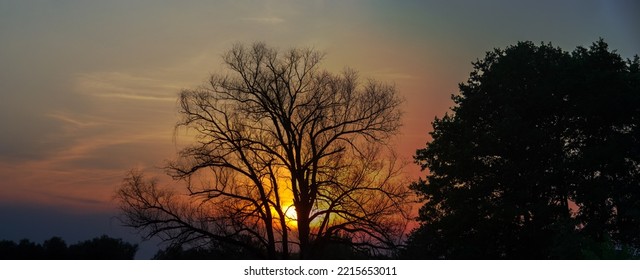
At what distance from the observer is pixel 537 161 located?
89.4ft

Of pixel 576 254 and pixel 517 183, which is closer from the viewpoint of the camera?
pixel 576 254

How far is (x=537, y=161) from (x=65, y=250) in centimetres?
1709

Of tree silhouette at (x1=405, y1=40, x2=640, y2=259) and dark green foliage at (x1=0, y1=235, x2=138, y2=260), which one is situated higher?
tree silhouette at (x1=405, y1=40, x2=640, y2=259)

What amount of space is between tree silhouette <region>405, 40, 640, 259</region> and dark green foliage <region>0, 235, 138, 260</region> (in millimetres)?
10416

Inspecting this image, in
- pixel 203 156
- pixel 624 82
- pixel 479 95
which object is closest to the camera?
pixel 203 156

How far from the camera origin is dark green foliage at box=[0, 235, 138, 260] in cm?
→ 1936

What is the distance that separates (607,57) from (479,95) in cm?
513

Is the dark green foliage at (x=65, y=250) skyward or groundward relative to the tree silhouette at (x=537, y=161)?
groundward

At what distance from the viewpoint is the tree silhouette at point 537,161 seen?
26219mm

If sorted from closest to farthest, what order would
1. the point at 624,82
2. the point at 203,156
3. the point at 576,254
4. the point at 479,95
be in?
1. the point at 576,254
2. the point at 203,156
3. the point at 624,82
4. the point at 479,95

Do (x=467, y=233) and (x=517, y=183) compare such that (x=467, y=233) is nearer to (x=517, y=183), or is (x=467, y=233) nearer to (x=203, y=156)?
(x=517, y=183)

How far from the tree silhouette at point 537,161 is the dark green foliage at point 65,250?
10416mm

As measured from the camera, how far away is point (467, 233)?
27938mm

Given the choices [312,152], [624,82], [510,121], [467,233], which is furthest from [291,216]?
[624,82]
